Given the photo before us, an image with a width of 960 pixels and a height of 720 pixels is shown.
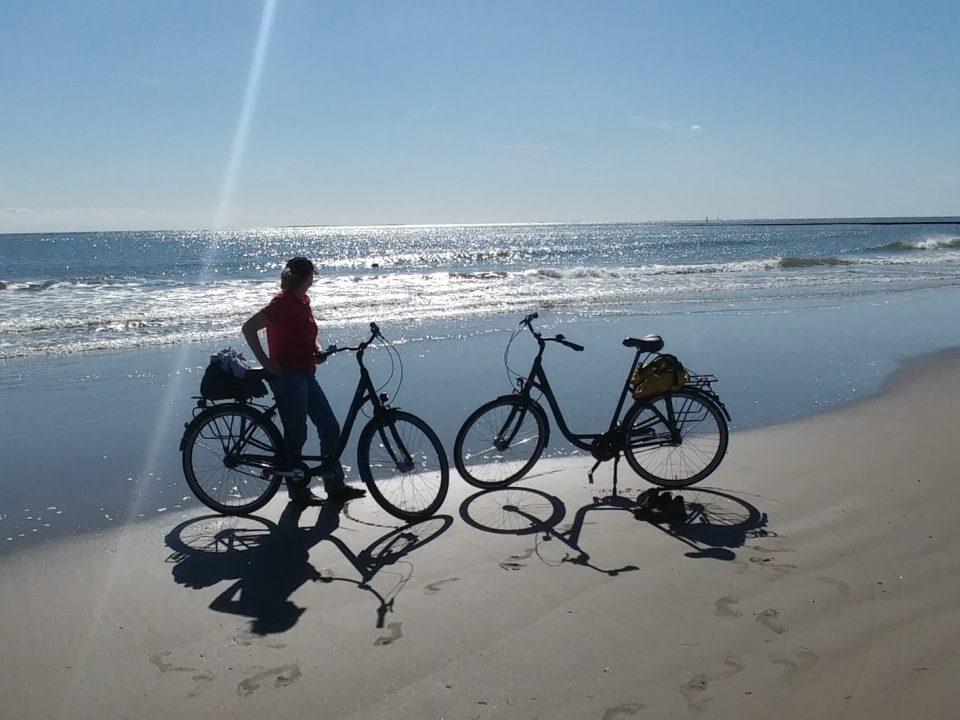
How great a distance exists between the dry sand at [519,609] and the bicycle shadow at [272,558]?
2cm

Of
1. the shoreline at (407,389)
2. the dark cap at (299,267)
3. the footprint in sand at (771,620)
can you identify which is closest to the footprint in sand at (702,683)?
the footprint in sand at (771,620)

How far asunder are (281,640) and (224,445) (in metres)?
2.27

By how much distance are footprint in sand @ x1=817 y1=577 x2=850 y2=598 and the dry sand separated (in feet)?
0.04

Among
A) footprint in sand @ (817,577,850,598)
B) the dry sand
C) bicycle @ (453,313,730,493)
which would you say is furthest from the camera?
bicycle @ (453,313,730,493)

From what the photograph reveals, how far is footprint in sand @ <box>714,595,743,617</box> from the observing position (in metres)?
3.84

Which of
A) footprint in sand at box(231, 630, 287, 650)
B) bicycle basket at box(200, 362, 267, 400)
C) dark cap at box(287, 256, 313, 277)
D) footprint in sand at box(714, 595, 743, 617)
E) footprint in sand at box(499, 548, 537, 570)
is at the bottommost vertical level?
footprint in sand at box(231, 630, 287, 650)

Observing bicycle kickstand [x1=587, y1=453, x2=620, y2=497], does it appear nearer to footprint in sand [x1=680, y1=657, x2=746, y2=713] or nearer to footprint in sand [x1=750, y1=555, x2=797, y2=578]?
footprint in sand [x1=750, y1=555, x2=797, y2=578]

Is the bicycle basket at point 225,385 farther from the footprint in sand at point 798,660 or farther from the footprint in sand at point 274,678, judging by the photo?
the footprint in sand at point 798,660

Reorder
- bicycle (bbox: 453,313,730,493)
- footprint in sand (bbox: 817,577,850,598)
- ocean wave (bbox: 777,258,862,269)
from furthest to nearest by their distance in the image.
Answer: ocean wave (bbox: 777,258,862,269), bicycle (bbox: 453,313,730,493), footprint in sand (bbox: 817,577,850,598)

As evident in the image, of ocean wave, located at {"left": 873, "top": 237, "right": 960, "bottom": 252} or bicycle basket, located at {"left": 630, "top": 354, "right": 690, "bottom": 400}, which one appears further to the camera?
ocean wave, located at {"left": 873, "top": 237, "right": 960, "bottom": 252}

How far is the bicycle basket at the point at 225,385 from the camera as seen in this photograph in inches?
216

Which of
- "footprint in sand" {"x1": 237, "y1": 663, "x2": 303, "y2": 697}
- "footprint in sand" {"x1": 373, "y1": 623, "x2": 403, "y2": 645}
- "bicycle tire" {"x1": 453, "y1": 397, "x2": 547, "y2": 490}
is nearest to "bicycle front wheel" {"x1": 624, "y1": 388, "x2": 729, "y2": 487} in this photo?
"bicycle tire" {"x1": 453, "y1": 397, "x2": 547, "y2": 490}

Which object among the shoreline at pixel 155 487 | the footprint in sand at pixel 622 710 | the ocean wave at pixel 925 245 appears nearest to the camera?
the footprint in sand at pixel 622 710

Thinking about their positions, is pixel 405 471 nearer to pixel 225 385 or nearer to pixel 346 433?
pixel 346 433
